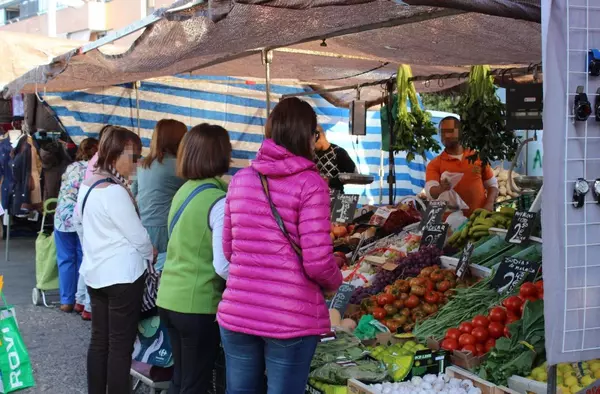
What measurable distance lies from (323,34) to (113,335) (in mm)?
2575

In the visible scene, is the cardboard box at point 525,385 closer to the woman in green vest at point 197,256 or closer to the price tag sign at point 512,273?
the price tag sign at point 512,273

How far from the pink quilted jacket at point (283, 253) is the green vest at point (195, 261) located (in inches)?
22.8

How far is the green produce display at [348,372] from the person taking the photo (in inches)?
143

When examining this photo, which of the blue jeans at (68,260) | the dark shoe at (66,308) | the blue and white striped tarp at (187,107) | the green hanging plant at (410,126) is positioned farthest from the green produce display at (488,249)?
the blue and white striped tarp at (187,107)

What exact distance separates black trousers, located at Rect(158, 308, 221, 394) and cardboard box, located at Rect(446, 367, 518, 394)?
1261mm

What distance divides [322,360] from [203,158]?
50.9 inches

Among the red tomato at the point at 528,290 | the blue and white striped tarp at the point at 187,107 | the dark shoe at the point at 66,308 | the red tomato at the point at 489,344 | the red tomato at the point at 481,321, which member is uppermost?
the blue and white striped tarp at the point at 187,107

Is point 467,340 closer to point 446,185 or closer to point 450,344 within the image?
point 450,344

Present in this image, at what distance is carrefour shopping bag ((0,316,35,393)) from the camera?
457cm

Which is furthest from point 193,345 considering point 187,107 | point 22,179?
point 22,179

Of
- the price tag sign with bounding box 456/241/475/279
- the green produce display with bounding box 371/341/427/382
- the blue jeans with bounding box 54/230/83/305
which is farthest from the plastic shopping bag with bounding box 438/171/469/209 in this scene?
the blue jeans with bounding box 54/230/83/305

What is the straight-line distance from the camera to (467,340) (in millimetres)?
3838

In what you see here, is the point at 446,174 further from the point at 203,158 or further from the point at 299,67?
the point at 203,158

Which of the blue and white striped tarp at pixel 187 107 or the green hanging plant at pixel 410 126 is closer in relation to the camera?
the green hanging plant at pixel 410 126
